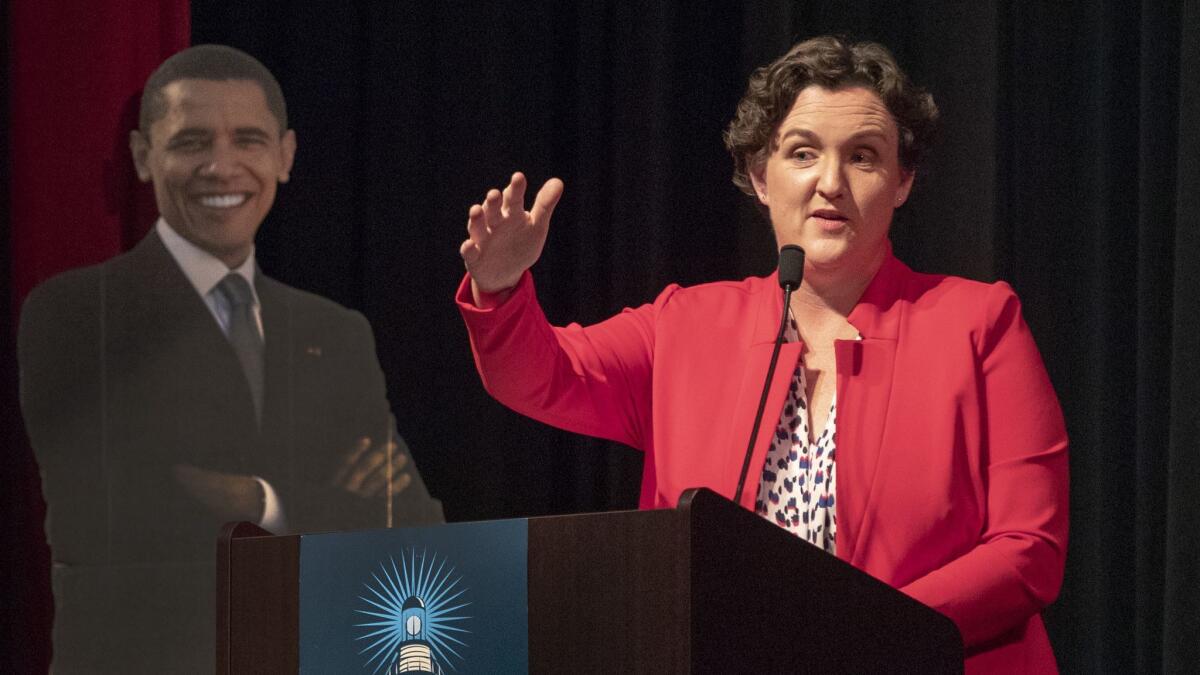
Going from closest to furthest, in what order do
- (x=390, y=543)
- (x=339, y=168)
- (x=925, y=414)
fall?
(x=390, y=543)
(x=925, y=414)
(x=339, y=168)

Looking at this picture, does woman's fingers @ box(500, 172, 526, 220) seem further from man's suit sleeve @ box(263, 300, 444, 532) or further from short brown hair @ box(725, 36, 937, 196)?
man's suit sleeve @ box(263, 300, 444, 532)

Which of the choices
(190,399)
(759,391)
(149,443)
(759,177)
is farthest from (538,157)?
(759,391)

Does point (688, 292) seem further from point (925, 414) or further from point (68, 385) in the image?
point (68, 385)

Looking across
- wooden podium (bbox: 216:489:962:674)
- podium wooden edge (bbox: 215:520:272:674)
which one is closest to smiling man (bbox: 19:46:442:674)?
Answer: podium wooden edge (bbox: 215:520:272:674)

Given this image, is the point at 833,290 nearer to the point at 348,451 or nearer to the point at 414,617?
the point at 414,617

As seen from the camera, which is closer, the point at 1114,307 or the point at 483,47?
the point at 1114,307

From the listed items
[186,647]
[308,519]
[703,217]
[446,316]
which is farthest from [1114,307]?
[186,647]

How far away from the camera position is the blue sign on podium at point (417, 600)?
131 centimetres

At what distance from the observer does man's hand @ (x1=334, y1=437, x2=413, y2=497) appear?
3.25m

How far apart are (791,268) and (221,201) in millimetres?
1803

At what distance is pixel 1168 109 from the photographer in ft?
8.99

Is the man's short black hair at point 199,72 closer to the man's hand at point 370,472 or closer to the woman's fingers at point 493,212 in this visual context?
the man's hand at point 370,472

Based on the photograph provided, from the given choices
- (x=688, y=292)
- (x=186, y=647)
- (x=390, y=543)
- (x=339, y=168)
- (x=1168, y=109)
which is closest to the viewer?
(x=390, y=543)

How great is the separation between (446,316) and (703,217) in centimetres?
66
